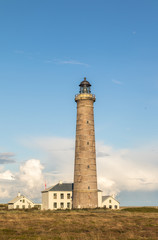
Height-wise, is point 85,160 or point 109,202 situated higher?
point 85,160

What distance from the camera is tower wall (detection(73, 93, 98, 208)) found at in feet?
198

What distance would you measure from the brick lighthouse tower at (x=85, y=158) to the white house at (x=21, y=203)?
1558 cm

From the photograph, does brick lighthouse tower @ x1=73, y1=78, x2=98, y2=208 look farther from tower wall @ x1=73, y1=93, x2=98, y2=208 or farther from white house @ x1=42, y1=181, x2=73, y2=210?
white house @ x1=42, y1=181, x2=73, y2=210

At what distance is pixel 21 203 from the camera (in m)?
71.5

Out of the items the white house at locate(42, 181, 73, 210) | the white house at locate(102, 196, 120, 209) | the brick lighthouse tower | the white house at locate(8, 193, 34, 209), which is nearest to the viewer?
the brick lighthouse tower

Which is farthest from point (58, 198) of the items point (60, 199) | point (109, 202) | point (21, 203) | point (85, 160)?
point (85, 160)

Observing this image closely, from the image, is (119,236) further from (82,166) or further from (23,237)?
(82,166)

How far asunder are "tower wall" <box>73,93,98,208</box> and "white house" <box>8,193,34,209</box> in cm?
1558

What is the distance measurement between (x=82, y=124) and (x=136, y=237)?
1617 inches

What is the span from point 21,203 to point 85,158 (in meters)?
21.0

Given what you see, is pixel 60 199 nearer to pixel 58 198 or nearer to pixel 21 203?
pixel 58 198

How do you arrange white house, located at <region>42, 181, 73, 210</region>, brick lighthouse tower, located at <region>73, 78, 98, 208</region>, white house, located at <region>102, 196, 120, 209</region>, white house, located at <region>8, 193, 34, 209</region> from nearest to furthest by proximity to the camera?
1. brick lighthouse tower, located at <region>73, 78, 98, 208</region>
2. white house, located at <region>42, 181, 73, 210</region>
3. white house, located at <region>102, 196, 120, 209</region>
4. white house, located at <region>8, 193, 34, 209</region>

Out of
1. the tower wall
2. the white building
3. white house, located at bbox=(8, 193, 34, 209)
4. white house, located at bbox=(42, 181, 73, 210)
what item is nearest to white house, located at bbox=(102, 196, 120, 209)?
the white building

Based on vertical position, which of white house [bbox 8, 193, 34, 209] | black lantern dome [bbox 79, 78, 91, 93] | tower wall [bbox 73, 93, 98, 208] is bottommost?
white house [bbox 8, 193, 34, 209]
